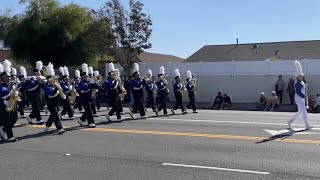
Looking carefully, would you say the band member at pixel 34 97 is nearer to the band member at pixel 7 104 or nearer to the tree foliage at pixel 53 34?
the band member at pixel 7 104

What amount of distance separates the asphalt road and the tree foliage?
80.8 ft

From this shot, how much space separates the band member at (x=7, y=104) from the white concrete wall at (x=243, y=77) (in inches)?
735

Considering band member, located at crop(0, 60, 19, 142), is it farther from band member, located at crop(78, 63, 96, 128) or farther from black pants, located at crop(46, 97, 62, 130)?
band member, located at crop(78, 63, 96, 128)

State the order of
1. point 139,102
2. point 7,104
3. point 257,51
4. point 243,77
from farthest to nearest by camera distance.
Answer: point 257,51 < point 243,77 < point 139,102 < point 7,104

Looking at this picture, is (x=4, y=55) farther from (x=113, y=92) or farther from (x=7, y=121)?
(x=7, y=121)

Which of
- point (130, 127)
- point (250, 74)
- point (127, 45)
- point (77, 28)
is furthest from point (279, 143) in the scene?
point (77, 28)

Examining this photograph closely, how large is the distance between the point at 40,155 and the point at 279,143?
5.69m

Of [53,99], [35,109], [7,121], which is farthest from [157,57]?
[7,121]

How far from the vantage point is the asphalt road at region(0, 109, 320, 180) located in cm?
909

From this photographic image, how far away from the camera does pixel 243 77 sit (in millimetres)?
30656

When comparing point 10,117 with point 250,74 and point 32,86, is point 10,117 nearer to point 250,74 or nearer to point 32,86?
point 32,86

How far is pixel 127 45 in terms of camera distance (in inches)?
1407

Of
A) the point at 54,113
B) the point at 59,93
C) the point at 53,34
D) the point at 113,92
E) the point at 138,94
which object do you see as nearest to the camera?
the point at 54,113

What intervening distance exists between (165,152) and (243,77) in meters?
20.2
